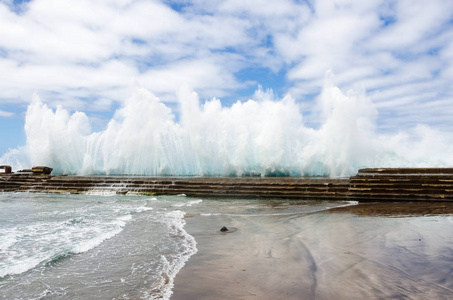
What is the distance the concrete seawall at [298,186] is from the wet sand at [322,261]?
6006 millimetres

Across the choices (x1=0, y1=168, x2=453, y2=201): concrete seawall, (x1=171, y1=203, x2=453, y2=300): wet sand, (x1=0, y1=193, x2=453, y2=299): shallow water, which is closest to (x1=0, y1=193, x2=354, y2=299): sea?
(x1=0, y1=193, x2=453, y2=299): shallow water

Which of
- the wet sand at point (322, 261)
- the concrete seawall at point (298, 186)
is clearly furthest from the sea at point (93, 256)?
the concrete seawall at point (298, 186)

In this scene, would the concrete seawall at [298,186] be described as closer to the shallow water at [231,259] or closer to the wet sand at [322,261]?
the shallow water at [231,259]

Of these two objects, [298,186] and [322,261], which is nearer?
[322,261]

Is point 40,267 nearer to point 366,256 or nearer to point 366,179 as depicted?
point 366,256

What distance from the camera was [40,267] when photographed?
4.79m

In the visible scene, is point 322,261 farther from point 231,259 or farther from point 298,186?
point 298,186

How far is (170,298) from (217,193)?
1350 centimetres

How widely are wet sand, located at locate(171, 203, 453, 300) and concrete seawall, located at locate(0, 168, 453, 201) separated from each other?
6.01 meters

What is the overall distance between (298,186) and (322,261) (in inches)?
446

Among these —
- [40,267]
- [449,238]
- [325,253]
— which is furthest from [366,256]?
[40,267]

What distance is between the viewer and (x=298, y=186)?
51.4 ft

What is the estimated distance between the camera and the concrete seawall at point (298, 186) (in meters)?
13.5

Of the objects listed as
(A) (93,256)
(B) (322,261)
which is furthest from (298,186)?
(A) (93,256)
